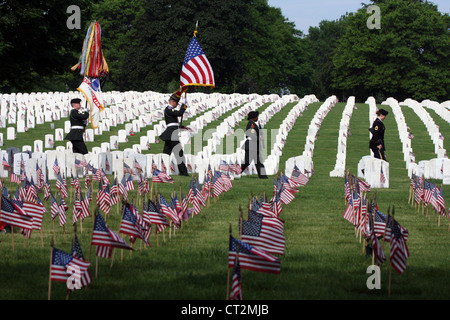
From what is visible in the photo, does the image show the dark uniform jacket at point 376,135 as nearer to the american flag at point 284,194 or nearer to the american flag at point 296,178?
the american flag at point 296,178

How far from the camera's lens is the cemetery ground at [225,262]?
8258 mm

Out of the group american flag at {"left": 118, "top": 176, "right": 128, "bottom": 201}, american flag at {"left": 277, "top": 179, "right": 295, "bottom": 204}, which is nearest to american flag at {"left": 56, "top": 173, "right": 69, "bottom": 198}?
american flag at {"left": 118, "top": 176, "right": 128, "bottom": 201}

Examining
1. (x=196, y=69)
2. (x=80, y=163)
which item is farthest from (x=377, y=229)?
(x=196, y=69)

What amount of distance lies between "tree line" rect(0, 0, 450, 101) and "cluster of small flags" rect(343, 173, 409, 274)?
5296 cm

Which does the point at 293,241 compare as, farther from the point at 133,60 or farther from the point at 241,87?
the point at 241,87

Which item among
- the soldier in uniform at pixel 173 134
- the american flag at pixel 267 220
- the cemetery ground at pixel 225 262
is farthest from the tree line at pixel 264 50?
the american flag at pixel 267 220

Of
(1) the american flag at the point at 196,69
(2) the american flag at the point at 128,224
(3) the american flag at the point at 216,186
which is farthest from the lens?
(1) the american flag at the point at 196,69

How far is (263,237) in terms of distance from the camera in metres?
8.88

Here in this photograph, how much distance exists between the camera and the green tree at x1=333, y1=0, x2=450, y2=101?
8175 cm

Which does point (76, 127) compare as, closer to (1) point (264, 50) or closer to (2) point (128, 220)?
(2) point (128, 220)

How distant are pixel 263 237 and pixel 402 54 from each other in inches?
2963

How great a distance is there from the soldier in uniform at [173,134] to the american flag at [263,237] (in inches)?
450

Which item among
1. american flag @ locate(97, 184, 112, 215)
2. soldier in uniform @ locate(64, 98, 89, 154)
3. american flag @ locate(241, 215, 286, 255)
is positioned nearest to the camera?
american flag @ locate(241, 215, 286, 255)

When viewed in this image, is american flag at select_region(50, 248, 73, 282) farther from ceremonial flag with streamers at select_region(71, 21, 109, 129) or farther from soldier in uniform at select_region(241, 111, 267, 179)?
ceremonial flag with streamers at select_region(71, 21, 109, 129)
